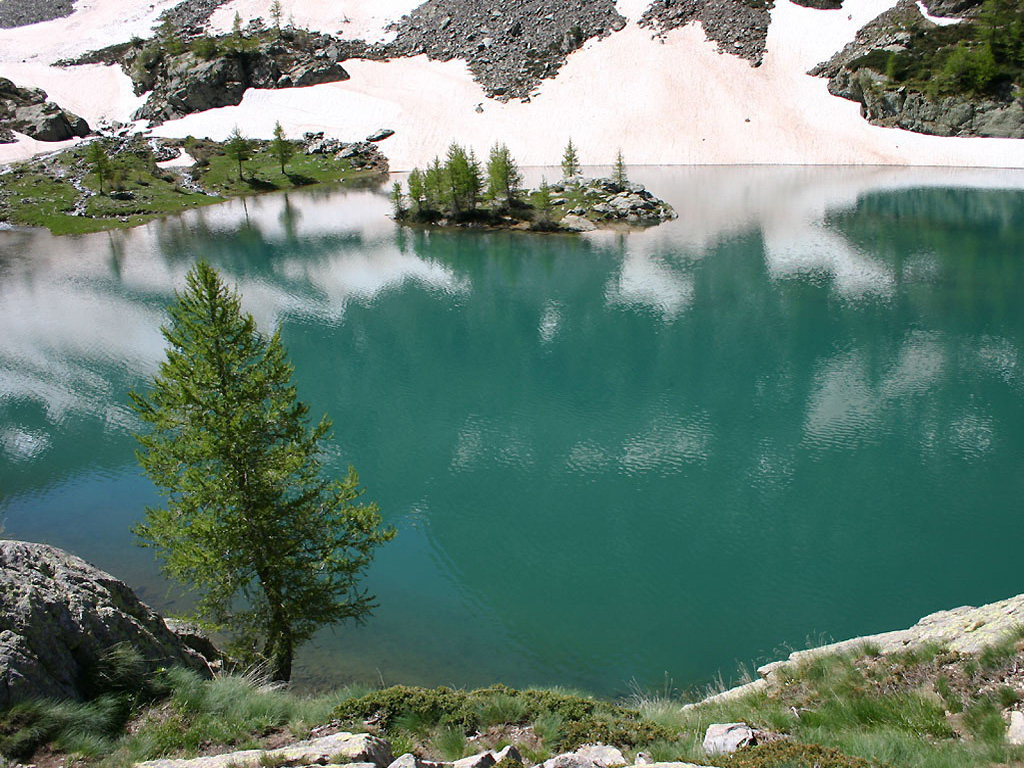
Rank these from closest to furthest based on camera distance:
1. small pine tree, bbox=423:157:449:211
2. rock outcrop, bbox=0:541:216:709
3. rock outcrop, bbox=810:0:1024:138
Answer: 1. rock outcrop, bbox=0:541:216:709
2. small pine tree, bbox=423:157:449:211
3. rock outcrop, bbox=810:0:1024:138

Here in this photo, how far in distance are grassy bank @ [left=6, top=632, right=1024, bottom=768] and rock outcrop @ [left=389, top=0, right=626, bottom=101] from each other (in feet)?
395

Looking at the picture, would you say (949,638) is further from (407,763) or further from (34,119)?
(34,119)

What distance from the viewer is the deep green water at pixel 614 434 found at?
60.1 feet

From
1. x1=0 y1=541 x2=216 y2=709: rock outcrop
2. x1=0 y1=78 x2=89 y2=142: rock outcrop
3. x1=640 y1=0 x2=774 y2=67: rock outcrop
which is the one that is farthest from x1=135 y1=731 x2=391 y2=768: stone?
x1=0 y1=78 x2=89 y2=142: rock outcrop

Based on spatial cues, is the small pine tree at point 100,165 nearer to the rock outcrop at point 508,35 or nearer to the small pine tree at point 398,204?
the small pine tree at point 398,204

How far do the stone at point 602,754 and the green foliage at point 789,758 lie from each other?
122 centimetres

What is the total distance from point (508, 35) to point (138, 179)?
72.7 meters

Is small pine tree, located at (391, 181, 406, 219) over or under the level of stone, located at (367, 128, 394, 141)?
under

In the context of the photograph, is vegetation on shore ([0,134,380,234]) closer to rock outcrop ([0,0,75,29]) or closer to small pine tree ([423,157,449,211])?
small pine tree ([423,157,449,211])

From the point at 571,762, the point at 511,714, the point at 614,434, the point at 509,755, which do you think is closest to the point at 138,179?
the point at 614,434

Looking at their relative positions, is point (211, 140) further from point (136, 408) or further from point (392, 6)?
point (136, 408)

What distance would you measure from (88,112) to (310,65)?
40.7 metres

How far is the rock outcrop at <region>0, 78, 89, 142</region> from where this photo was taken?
108875 millimetres

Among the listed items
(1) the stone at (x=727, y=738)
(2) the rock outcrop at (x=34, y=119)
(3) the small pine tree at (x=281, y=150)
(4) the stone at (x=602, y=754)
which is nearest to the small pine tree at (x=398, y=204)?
(3) the small pine tree at (x=281, y=150)
